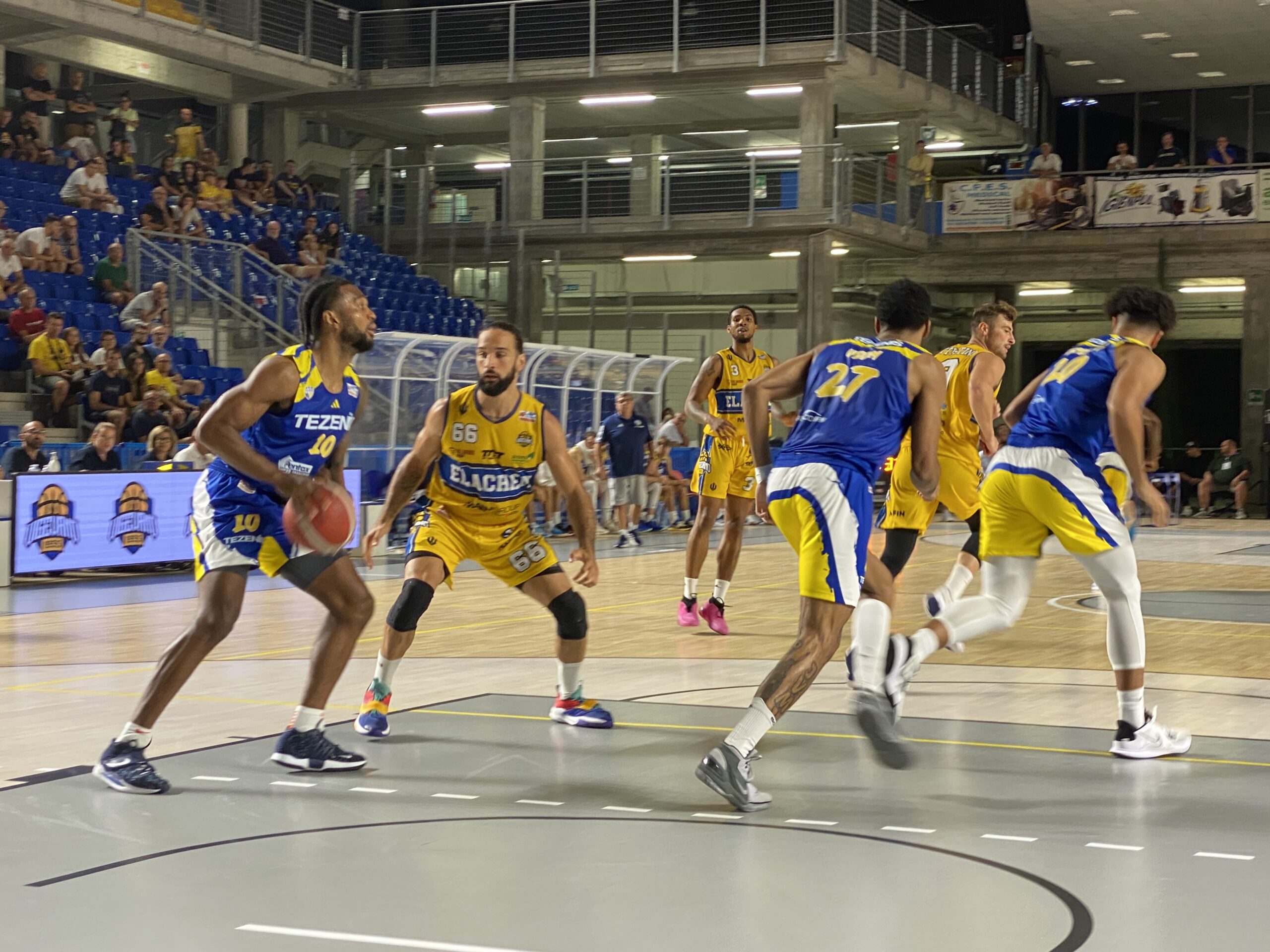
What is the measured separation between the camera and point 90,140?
76.8 feet

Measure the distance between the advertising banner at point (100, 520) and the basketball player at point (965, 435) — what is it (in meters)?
5.79

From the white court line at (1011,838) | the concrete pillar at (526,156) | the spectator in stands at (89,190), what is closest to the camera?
the white court line at (1011,838)

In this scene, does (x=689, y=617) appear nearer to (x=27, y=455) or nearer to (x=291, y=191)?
(x=27, y=455)

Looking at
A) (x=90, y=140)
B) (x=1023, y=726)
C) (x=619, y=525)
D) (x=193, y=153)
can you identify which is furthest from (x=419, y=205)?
(x=1023, y=726)

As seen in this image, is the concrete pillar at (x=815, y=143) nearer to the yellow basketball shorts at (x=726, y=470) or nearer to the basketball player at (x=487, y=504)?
the yellow basketball shorts at (x=726, y=470)

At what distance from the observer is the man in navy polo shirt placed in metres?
21.2

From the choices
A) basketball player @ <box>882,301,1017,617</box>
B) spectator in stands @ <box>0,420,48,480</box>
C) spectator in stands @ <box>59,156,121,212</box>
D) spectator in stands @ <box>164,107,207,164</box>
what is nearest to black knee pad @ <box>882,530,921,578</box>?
basketball player @ <box>882,301,1017,617</box>

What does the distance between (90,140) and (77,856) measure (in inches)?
808

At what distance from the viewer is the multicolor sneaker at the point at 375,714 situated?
22.4 feet

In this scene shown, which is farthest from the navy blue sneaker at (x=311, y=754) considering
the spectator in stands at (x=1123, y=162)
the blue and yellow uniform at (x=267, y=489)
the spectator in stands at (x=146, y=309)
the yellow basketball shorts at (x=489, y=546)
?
the spectator in stands at (x=1123, y=162)

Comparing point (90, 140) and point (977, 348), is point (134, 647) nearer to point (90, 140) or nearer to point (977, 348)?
point (977, 348)

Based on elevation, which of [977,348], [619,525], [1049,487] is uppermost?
[977,348]

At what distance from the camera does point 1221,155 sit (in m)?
33.3

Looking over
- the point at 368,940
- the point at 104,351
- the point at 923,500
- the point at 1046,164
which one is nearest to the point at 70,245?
the point at 104,351
